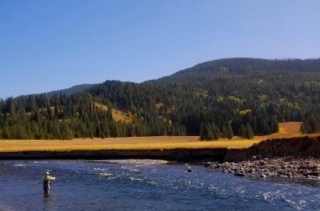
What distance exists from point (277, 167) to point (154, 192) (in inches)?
615

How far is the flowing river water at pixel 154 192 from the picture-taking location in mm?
29719

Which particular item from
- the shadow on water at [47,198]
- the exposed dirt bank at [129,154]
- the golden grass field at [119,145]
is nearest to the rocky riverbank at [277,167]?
the exposed dirt bank at [129,154]

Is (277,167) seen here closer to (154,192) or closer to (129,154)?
(154,192)

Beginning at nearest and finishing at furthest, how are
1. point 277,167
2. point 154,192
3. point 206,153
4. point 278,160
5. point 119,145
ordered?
1. point 154,192
2. point 277,167
3. point 278,160
4. point 206,153
5. point 119,145

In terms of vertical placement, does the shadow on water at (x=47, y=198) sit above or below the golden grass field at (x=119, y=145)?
below

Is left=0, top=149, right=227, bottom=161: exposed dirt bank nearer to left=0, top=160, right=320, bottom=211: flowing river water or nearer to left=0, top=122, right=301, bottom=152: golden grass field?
left=0, top=122, right=301, bottom=152: golden grass field

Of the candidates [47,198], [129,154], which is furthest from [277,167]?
[129,154]

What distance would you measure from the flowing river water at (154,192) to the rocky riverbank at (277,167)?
2144 millimetres

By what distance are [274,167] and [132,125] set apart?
107391 mm

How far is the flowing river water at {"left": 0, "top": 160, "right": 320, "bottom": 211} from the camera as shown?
97.5 feet

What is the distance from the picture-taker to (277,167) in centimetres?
4506

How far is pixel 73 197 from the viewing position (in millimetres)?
33875

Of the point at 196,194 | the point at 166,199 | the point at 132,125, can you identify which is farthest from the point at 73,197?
the point at 132,125

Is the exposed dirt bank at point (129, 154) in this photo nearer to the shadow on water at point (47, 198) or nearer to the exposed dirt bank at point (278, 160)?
the exposed dirt bank at point (278, 160)
